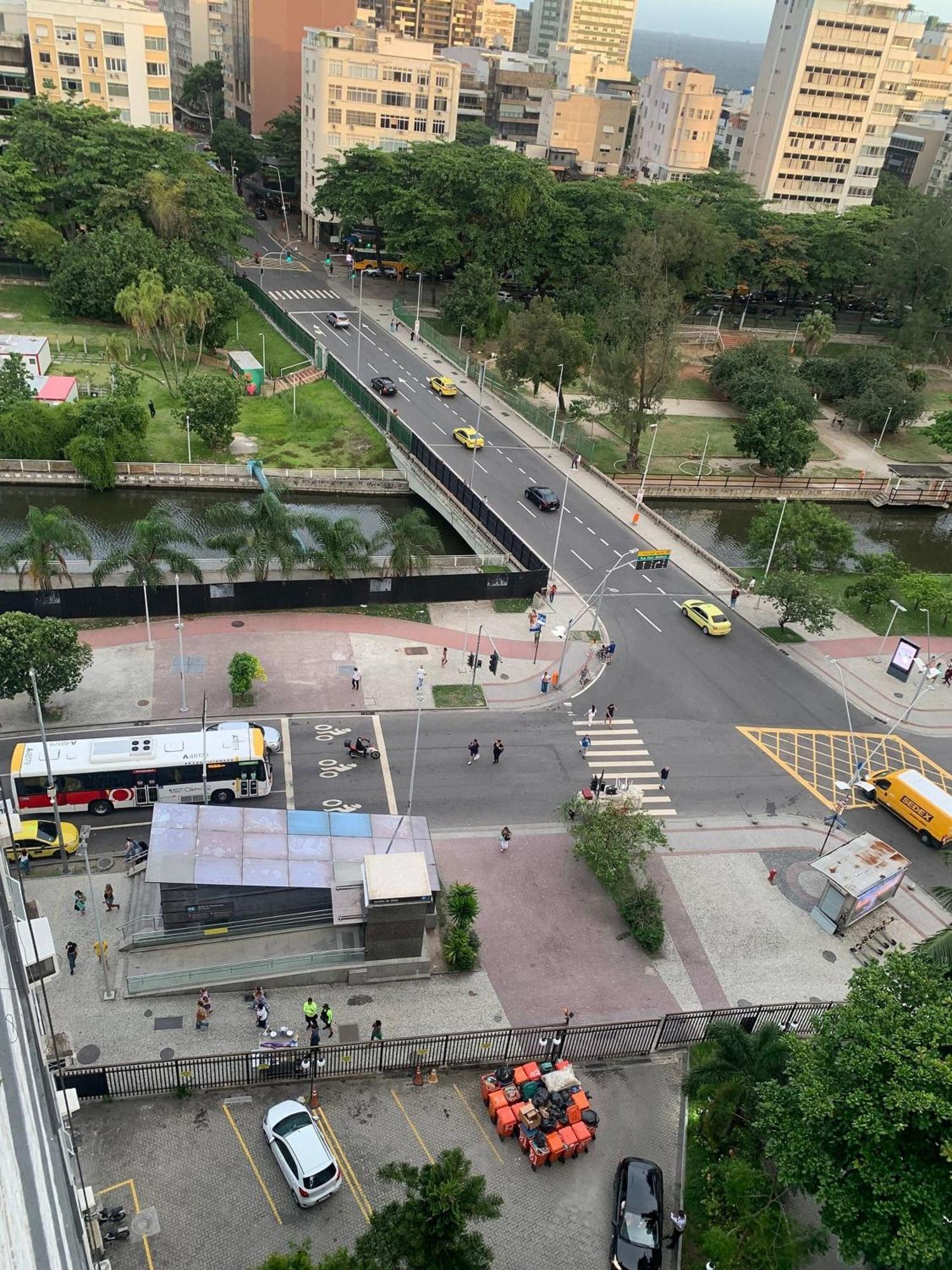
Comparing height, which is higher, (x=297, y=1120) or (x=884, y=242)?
(x=884, y=242)

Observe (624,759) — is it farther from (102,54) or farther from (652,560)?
(102,54)

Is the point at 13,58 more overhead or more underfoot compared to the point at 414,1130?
more overhead

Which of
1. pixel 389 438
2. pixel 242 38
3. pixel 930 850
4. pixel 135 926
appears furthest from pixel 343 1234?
pixel 242 38

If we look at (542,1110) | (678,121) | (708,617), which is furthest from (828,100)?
(542,1110)

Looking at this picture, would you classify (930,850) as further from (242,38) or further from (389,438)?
(242,38)

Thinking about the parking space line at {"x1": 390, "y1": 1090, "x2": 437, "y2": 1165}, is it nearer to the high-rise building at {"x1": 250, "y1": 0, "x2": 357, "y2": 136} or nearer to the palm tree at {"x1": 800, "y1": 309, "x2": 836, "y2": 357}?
the palm tree at {"x1": 800, "y1": 309, "x2": 836, "y2": 357}
